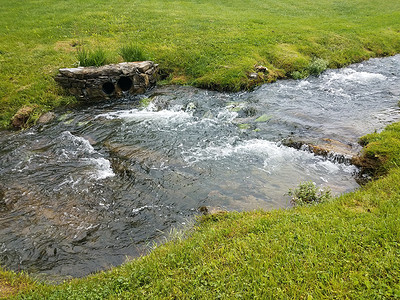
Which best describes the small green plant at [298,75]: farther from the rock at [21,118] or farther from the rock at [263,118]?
the rock at [21,118]

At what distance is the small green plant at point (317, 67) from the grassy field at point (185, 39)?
0.12 metres

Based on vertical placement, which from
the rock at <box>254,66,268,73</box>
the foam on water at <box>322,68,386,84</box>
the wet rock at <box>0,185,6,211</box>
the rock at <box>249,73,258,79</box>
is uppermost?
the rock at <box>254,66,268,73</box>

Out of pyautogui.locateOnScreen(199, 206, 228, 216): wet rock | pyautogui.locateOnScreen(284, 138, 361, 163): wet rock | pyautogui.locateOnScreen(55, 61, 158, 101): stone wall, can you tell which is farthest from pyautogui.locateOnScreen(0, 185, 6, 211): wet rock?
pyautogui.locateOnScreen(284, 138, 361, 163): wet rock

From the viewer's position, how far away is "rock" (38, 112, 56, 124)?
14179 mm

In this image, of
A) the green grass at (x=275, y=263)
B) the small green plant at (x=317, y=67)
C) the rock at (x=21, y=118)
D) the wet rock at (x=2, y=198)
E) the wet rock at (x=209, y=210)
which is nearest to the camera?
the green grass at (x=275, y=263)

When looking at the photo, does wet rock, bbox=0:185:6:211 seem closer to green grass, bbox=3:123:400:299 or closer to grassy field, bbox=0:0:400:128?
green grass, bbox=3:123:400:299

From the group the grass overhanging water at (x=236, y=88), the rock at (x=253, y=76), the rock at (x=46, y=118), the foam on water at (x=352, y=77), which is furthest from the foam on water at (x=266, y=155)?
the foam on water at (x=352, y=77)

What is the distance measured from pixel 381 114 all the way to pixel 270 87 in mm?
6328

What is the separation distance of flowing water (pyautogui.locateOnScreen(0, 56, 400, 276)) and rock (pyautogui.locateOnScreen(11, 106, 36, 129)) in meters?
0.80

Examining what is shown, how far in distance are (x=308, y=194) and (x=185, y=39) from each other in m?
17.7

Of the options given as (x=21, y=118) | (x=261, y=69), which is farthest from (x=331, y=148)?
(x=21, y=118)

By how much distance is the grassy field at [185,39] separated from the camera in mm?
17734

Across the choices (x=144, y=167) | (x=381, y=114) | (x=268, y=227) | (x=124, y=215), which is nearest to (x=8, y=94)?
(x=144, y=167)

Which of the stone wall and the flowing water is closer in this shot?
the flowing water
